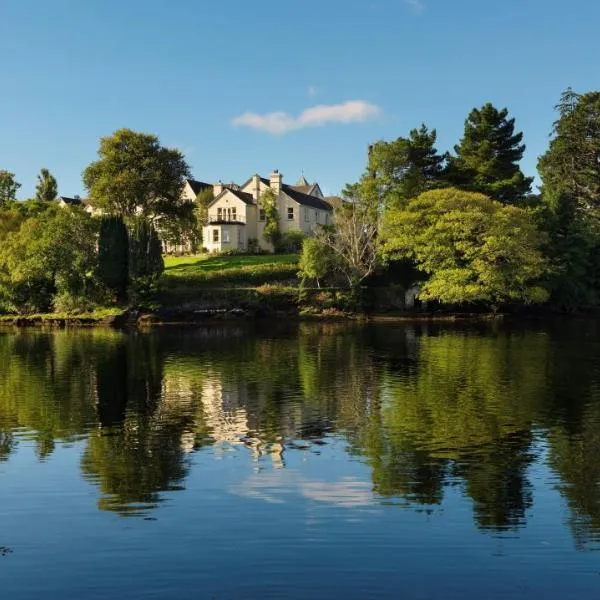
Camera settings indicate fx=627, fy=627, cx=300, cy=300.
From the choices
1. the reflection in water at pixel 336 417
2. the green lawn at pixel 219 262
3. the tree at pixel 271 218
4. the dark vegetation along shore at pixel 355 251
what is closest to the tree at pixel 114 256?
the dark vegetation along shore at pixel 355 251

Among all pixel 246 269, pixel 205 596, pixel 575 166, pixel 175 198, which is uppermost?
pixel 575 166

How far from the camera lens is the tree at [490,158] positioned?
252ft

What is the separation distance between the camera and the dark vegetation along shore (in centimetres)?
6719

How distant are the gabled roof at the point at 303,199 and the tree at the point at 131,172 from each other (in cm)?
2204

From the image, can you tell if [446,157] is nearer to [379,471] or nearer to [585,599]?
[379,471]

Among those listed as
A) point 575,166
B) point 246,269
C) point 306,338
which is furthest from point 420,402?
point 575,166

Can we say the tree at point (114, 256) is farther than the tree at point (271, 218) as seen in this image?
No

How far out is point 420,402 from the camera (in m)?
25.1

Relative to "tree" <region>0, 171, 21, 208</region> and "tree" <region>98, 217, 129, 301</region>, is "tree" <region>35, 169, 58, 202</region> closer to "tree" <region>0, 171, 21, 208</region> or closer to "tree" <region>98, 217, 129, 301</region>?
"tree" <region>0, 171, 21, 208</region>

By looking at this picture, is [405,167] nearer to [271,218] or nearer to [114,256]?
[271,218]

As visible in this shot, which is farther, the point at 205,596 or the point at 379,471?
the point at 379,471

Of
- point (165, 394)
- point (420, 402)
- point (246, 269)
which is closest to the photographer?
point (420, 402)

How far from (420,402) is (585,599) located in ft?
49.8

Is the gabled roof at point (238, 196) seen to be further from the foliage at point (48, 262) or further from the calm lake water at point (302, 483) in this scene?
the calm lake water at point (302, 483)
